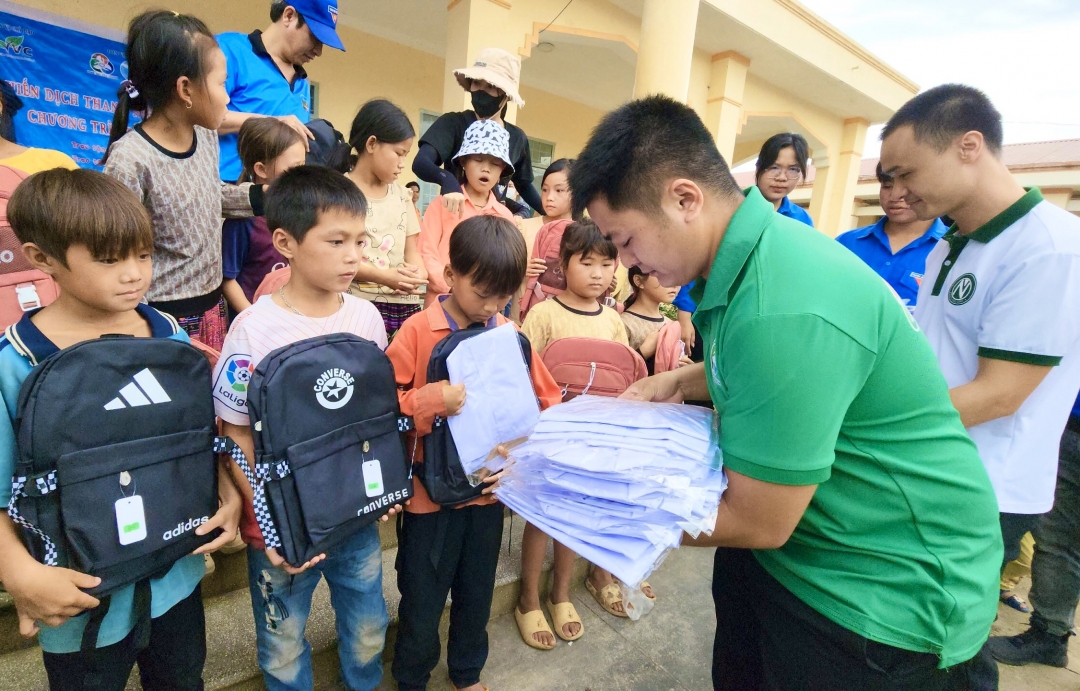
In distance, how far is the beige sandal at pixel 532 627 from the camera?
216 centimetres

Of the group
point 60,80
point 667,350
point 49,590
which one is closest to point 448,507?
point 49,590

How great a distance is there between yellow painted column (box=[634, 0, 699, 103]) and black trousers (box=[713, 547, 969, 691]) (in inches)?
203

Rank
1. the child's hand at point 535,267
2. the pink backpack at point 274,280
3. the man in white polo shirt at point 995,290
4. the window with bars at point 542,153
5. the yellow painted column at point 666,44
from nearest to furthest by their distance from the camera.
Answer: the man in white polo shirt at point 995,290 → the pink backpack at point 274,280 → the child's hand at point 535,267 → the yellow painted column at point 666,44 → the window with bars at point 542,153

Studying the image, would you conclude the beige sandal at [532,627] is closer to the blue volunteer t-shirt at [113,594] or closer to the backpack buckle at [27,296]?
the blue volunteer t-shirt at [113,594]

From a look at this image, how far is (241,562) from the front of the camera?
199cm

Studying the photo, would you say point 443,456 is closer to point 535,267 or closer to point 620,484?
point 620,484

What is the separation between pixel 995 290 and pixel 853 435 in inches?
36.9

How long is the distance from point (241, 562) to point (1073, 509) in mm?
3608

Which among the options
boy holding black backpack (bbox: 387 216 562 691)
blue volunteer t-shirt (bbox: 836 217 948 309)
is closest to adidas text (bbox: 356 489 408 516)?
boy holding black backpack (bbox: 387 216 562 691)

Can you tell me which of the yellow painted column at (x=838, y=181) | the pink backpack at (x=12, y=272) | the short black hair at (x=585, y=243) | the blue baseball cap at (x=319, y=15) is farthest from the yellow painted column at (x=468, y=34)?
the yellow painted column at (x=838, y=181)

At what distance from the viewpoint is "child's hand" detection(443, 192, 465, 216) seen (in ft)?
8.31

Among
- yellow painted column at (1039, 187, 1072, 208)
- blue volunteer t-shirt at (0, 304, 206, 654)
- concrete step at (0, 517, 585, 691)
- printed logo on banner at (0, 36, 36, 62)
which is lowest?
concrete step at (0, 517, 585, 691)

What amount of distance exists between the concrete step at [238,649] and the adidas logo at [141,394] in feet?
3.49

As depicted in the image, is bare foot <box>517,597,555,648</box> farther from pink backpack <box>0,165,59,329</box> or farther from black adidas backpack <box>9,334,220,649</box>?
pink backpack <box>0,165,59,329</box>
